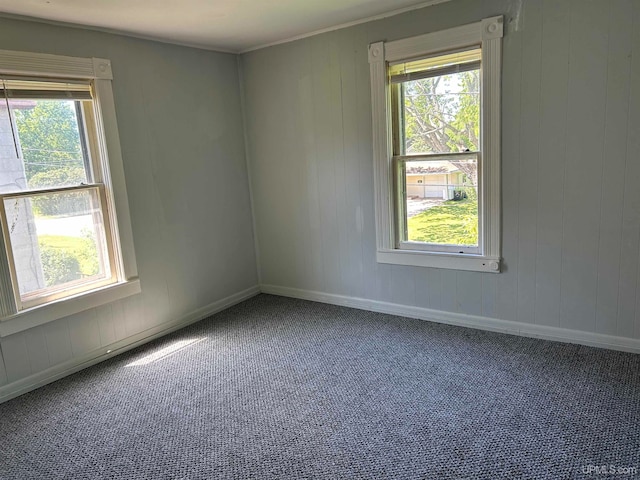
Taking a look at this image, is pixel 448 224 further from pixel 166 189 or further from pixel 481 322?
pixel 166 189

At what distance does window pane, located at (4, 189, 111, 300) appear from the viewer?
9.87 feet

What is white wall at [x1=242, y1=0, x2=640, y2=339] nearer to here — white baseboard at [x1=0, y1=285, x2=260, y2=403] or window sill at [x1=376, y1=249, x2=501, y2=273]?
window sill at [x1=376, y1=249, x2=501, y2=273]

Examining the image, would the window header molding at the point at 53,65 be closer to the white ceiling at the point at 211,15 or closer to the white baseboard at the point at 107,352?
the white ceiling at the point at 211,15

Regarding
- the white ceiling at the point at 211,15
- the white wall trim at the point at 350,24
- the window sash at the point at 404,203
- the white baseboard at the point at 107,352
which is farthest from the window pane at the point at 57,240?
the window sash at the point at 404,203

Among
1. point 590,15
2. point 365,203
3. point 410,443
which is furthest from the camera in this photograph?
point 365,203

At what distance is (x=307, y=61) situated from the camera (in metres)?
4.02

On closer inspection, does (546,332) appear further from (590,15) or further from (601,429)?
(590,15)

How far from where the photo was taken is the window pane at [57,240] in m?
3.01

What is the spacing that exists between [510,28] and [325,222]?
2067 mm

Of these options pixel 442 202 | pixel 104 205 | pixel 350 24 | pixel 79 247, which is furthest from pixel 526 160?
pixel 79 247

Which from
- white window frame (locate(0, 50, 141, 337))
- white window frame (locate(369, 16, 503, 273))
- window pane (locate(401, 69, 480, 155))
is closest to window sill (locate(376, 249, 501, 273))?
white window frame (locate(369, 16, 503, 273))

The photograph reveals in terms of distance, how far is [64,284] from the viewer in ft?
10.7

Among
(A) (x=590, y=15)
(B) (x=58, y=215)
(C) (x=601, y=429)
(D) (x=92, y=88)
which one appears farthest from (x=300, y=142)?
(C) (x=601, y=429)

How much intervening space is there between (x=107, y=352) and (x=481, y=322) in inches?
111
